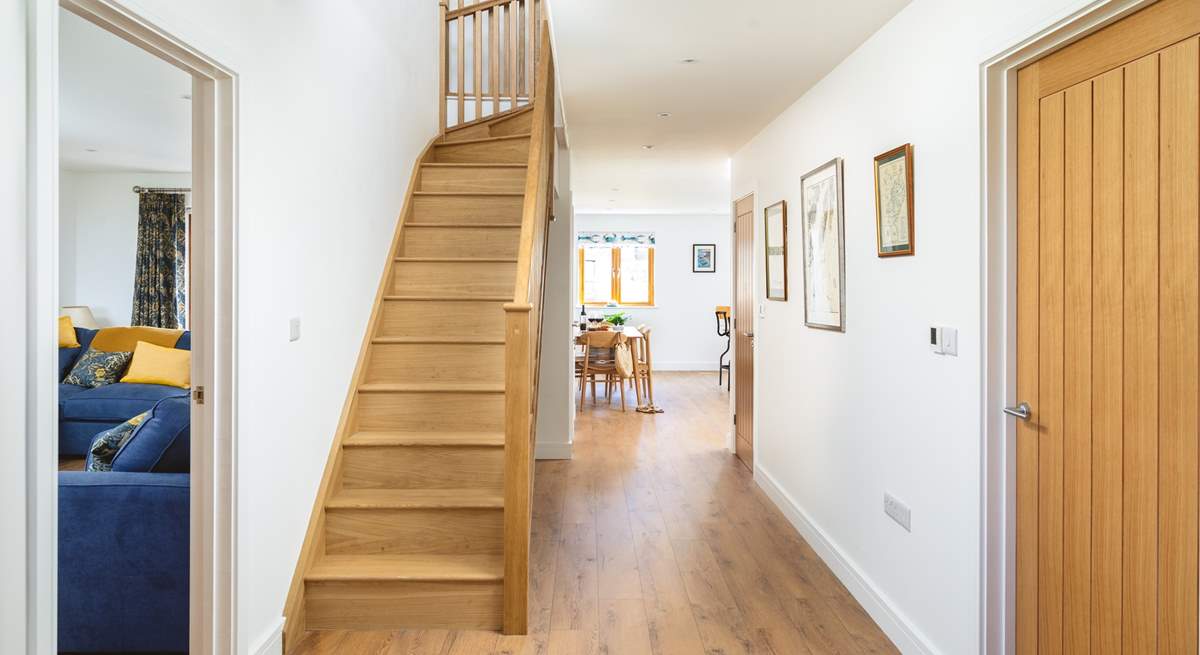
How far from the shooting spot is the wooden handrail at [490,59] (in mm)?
4492

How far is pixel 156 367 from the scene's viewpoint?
5.09 meters

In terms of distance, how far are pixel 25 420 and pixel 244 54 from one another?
120cm

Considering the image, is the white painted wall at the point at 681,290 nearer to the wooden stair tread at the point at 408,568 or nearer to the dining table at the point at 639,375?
the dining table at the point at 639,375

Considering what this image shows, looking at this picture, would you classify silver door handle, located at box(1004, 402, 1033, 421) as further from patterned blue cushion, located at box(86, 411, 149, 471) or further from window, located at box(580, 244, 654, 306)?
window, located at box(580, 244, 654, 306)

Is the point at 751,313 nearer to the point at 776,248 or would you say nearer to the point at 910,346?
the point at 776,248

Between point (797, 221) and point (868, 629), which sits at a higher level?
point (797, 221)

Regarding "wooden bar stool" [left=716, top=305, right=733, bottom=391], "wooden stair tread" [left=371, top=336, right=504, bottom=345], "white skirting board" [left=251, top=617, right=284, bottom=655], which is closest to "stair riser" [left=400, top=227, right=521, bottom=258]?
"wooden stair tread" [left=371, top=336, right=504, bottom=345]

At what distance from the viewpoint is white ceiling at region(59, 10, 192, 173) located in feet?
11.8

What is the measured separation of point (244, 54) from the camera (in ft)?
6.51

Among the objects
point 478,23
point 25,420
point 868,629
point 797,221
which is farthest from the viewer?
point 478,23

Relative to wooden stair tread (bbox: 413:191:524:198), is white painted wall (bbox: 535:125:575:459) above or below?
below

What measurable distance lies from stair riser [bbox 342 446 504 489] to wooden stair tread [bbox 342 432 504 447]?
3 centimetres

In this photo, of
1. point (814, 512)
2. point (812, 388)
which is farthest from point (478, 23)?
point (814, 512)

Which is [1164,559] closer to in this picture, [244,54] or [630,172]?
[244,54]
